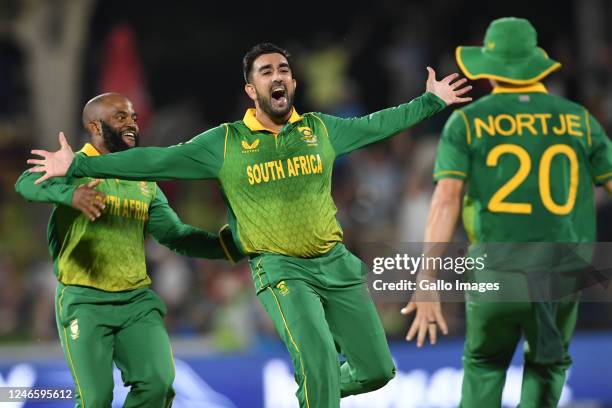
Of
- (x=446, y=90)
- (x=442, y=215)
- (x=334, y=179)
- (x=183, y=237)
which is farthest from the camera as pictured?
(x=334, y=179)

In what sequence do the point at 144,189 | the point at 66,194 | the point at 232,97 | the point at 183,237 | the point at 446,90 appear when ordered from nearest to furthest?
1. the point at 66,194
2. the point at 446,90
3. the point at 144,189
4. the point at 183,237
5. the point at 232,97

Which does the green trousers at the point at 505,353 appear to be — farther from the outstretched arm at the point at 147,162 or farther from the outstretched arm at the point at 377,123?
the outstretched arm at the point at 147,162

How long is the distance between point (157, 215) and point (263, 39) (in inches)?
267

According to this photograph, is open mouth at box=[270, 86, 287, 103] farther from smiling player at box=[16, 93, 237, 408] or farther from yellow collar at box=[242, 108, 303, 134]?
smiling player at box=[16, 93, 237, 408]

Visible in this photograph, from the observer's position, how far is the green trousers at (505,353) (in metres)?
5.96

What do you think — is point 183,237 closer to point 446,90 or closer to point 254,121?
point 254,121

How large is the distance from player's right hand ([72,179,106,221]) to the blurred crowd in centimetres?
388

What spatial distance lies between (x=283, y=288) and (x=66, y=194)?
1.32 m

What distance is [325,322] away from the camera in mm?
6035

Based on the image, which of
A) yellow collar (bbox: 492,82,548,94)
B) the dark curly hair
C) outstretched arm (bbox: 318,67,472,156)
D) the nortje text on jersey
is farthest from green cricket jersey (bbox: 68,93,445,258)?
yellow collar (bbox: 492,82,548,94)

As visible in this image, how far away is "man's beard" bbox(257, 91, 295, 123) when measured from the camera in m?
6.24

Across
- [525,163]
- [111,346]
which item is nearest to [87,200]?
[111,346]

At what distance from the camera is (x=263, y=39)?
521 inches

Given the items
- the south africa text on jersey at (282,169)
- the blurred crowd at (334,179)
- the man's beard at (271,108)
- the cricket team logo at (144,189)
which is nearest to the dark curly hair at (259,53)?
the man's beard at (271,108)
